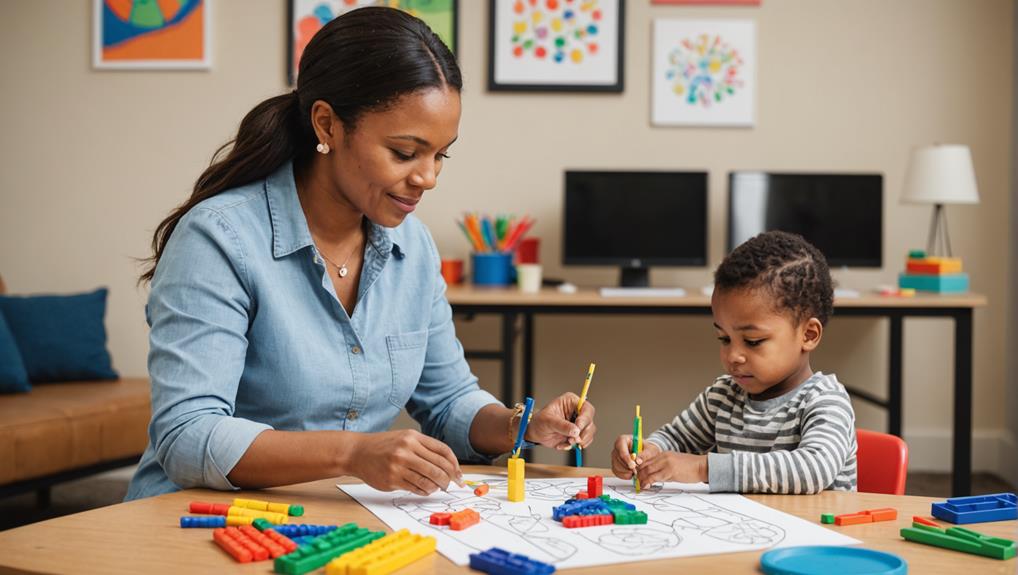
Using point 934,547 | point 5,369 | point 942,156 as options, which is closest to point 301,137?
point 934,547

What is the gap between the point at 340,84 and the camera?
1355 millimetres

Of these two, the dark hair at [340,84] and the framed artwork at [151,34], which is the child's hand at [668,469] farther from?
the framed artwork at [151,34]

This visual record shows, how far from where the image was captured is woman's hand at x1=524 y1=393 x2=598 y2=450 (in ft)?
4.42

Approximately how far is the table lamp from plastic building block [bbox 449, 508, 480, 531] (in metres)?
2.66

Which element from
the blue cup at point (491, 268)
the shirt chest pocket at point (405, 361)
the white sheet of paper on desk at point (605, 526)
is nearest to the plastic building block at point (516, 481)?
the white sheet of paper on desk at point (605, 526)

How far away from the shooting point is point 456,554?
931 mm

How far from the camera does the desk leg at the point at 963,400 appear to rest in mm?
3047

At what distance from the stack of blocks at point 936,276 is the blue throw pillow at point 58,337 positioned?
2.66 meters

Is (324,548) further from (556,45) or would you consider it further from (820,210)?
(556,45)

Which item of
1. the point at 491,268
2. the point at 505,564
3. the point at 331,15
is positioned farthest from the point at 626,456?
the point at 331,15

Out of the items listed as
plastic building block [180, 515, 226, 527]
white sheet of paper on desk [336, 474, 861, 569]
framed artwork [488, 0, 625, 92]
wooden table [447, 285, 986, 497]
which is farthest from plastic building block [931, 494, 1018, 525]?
framed artwork [488, 0, 625, 92]

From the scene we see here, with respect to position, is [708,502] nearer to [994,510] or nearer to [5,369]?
[994,510]

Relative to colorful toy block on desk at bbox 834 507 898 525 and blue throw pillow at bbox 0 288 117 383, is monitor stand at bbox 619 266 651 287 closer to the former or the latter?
blue throw pillow at bbox 0 288 117 383

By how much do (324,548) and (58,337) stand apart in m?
2.72
